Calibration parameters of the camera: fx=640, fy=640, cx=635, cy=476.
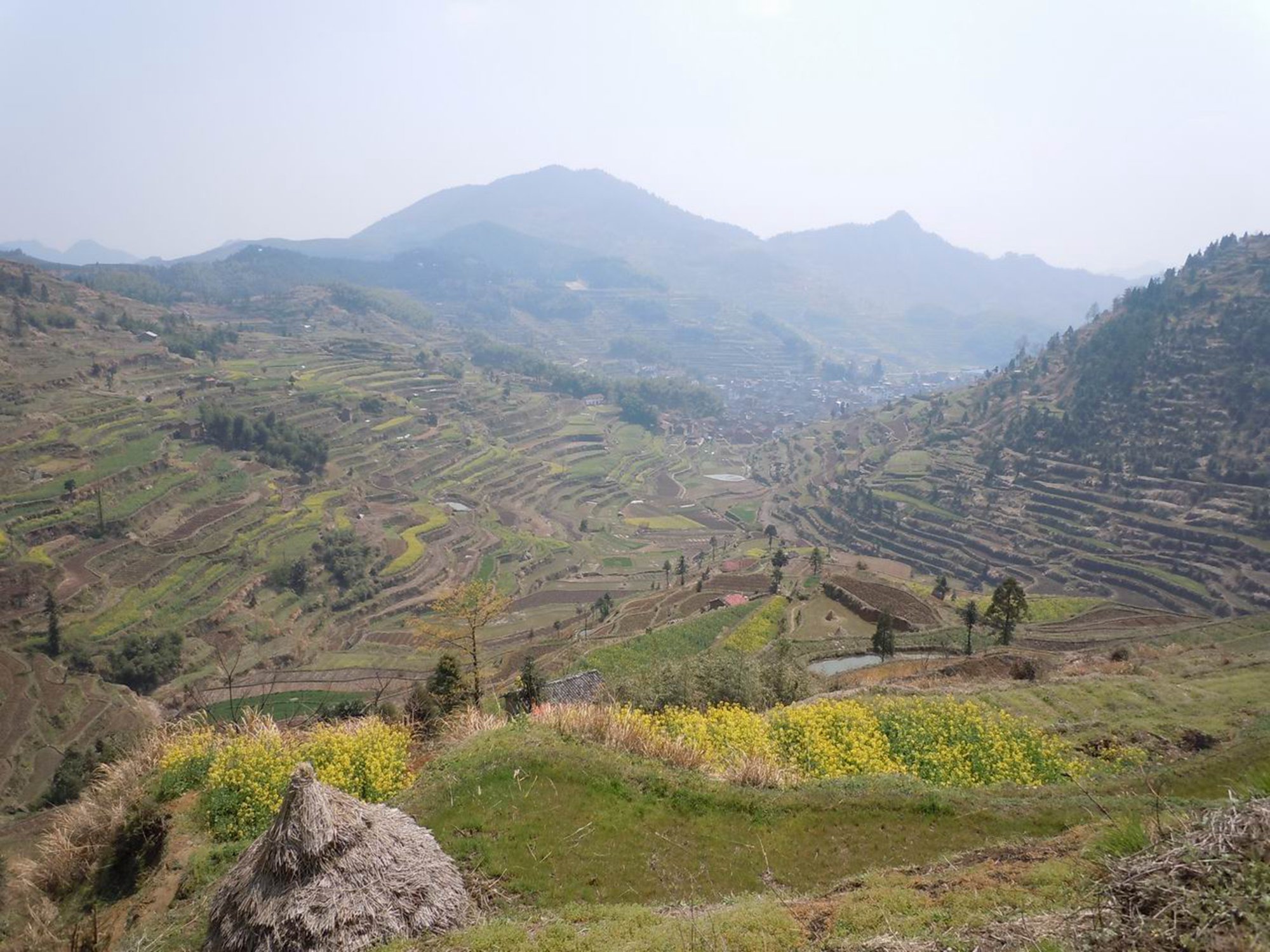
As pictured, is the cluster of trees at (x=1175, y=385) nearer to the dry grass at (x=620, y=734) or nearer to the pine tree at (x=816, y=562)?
the pine tree at (x=816, y=562)

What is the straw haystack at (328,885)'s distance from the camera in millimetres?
6477

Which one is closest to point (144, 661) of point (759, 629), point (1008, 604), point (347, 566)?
point (347, 566)

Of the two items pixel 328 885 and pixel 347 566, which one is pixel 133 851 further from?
pixel 347 566

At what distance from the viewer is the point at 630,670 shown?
98.3 ft

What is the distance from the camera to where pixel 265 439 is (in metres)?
63.6

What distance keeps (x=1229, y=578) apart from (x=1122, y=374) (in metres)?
33.2

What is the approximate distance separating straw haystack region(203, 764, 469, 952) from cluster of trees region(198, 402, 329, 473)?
207ft

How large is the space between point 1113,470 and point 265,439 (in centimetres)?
8400

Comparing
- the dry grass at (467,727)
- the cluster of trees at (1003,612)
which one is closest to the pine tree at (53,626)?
the dry grass at (467,727)

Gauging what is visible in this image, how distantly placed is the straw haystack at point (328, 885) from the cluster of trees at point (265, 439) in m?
63.1

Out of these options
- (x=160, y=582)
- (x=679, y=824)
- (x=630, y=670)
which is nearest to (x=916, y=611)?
(x=630, y=670)

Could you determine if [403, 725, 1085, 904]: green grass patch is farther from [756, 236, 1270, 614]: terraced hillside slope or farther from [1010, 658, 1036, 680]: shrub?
[756, 236, 1270, 614]: terraced hillside slope

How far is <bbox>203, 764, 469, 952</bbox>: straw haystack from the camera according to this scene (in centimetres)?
648

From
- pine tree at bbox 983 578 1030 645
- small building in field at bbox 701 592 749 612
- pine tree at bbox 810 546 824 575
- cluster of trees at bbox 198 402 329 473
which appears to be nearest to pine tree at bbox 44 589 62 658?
cluster of trees at bbox 198 402 329 473
